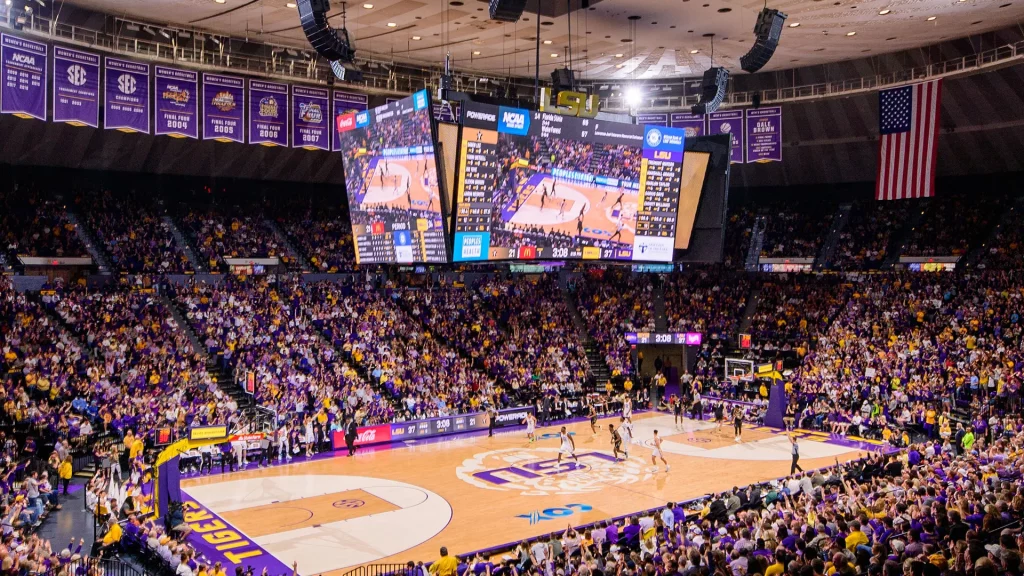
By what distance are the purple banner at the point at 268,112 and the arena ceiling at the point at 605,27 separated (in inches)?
82.5

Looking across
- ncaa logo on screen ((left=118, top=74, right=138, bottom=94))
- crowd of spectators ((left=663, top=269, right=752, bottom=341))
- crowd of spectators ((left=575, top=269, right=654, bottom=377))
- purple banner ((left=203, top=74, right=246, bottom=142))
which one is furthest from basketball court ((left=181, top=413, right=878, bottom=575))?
ncaa logo on screen ((left=118, top=74, right=138, bottom=94))

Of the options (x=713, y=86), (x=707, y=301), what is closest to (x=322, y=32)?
(x=713, y=86)

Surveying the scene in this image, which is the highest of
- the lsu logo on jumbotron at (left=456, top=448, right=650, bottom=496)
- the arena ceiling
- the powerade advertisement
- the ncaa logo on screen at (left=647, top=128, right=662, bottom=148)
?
the arena ceiling

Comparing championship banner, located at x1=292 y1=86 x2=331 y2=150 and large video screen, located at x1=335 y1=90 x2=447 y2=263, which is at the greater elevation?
championship banner, located at x1=292 y1=86 x2=331 y2=150

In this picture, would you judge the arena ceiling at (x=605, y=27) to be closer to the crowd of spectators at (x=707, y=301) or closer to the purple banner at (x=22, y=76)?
the purple banner at (x=22, y=76)

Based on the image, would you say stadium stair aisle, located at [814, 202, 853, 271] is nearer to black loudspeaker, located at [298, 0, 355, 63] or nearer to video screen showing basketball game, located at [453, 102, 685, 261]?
video screen showing basketball game, located at [453, 102, 685, 261]

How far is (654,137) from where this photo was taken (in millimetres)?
24062

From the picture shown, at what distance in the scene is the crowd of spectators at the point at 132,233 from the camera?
107 ft

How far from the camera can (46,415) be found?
22.4 m

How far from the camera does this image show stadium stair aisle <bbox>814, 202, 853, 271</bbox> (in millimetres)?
40312

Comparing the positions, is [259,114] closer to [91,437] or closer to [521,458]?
[91,437]

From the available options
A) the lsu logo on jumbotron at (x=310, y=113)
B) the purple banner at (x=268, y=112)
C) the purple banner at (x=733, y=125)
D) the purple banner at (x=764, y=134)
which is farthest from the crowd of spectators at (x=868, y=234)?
the purple banner at (x=268, y=112)

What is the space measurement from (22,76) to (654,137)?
→ 17.7 metres

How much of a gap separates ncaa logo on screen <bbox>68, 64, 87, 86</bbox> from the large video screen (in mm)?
8356
